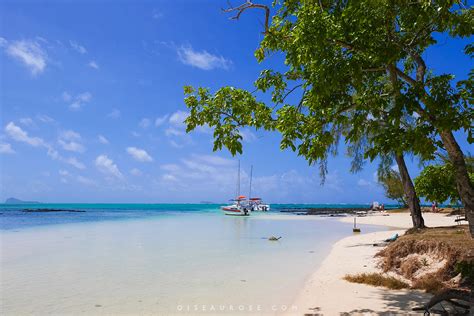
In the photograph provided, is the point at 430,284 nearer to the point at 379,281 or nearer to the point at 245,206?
the point at 379,281

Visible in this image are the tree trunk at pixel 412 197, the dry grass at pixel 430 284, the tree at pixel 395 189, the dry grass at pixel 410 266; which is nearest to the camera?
the dry grass at pixel 430 284

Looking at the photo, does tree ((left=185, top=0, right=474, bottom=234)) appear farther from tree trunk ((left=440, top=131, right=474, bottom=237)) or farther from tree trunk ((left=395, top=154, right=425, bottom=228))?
tree trunk ((left=395, top=154, right=425, bottom=228))

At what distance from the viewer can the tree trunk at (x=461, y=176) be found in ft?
21.1

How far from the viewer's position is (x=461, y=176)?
21.2ft

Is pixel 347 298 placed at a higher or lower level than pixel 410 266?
lower

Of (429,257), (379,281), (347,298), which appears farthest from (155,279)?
(429,257)

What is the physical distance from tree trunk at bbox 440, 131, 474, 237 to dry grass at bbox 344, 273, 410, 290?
3285 millimetres

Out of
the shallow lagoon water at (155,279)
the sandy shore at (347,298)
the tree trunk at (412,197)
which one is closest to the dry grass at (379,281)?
the sandy shore at (347,298)

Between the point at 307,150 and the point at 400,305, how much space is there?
4074mm

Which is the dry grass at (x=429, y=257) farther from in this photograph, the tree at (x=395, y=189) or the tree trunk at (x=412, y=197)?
the tree at (x=395, y=189)

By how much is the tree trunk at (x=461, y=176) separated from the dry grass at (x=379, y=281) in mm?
3285

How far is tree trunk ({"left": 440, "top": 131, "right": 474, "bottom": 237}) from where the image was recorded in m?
6.42

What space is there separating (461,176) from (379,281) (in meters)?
4.41

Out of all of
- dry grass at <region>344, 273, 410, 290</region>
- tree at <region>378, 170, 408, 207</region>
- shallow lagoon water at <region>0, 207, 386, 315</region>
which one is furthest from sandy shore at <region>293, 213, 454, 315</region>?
tree at <region>378, 170, 408, 207</region>
